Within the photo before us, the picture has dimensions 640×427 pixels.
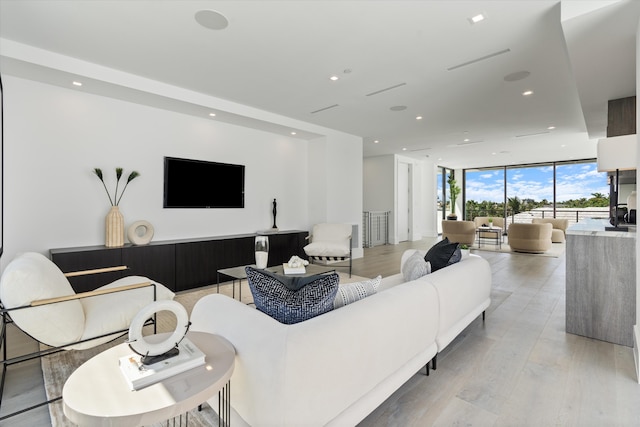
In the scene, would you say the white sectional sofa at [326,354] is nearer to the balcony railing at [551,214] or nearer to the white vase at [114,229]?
the white vase at [114,229]

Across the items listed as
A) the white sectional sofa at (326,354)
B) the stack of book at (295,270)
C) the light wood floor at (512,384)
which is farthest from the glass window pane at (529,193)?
the white sectional sofa at (326,354)

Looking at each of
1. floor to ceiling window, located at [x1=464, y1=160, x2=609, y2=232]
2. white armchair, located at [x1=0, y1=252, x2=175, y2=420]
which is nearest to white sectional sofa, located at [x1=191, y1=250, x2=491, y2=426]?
white armchair, located at [x1=0, y1=252, x2=175, y2=420]

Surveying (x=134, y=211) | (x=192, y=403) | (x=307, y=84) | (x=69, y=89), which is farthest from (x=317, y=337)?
(x=69, y=89)

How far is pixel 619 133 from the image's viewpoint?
377cm

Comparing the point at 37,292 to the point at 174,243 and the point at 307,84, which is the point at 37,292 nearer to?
the point at 174,243

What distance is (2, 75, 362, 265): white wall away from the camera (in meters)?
3.21

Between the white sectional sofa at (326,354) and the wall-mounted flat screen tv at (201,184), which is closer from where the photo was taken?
the white sectional sofa at (326,354)

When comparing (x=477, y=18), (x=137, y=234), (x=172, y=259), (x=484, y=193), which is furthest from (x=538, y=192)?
(x=137, y=234)

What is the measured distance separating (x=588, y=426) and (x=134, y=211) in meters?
4.65

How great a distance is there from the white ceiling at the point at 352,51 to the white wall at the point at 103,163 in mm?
290

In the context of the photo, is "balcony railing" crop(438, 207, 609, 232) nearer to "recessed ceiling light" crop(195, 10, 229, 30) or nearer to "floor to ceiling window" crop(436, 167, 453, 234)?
"floor to ceiling window" crop(436, 167, 453, 234)

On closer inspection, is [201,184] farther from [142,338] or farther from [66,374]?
[142,338]

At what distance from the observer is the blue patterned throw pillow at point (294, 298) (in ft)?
4.36

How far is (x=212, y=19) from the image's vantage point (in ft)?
8.14
